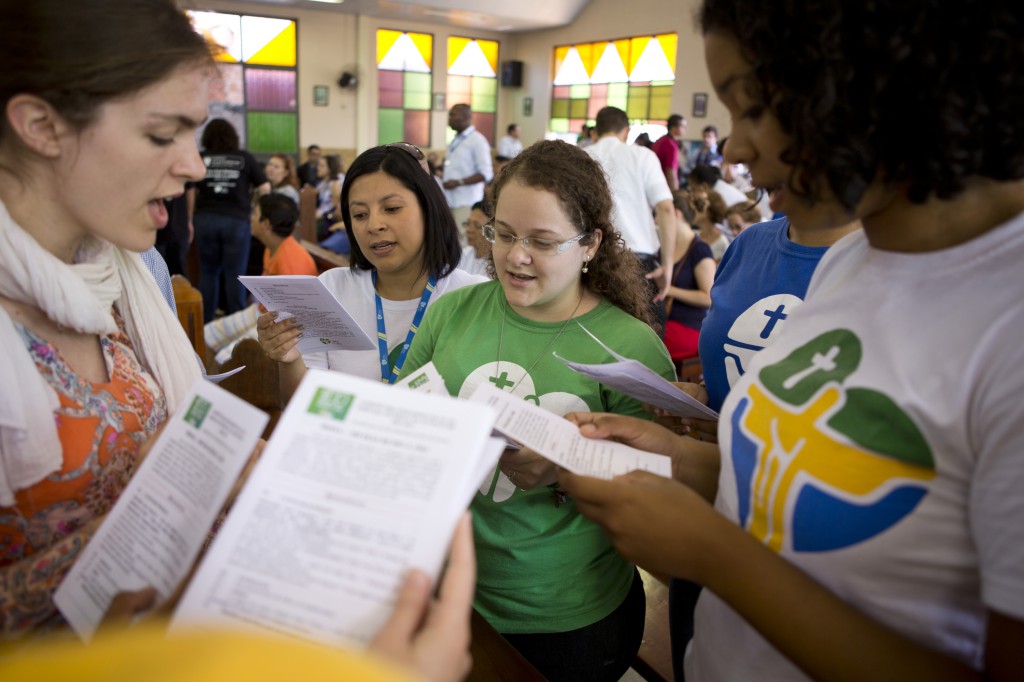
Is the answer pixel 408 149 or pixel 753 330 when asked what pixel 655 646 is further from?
pixel 408 149

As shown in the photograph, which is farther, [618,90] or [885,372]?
[618,90]

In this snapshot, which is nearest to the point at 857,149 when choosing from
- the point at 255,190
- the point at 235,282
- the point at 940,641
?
the point at 940,641

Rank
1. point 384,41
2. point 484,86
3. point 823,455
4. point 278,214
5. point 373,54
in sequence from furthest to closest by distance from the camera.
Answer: point 484,86
point 384,41
point 373,54
point 278,214
point 823,455

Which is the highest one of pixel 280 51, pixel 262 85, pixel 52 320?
pixel 280 51

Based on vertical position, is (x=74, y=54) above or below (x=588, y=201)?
above

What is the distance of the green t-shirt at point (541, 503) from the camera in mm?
1474

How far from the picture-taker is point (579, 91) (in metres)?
14.7

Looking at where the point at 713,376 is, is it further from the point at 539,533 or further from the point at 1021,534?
the point at 1021,534

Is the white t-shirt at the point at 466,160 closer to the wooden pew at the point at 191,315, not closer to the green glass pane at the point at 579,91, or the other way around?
the wooden pew at the point at 191,315

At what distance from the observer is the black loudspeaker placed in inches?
611

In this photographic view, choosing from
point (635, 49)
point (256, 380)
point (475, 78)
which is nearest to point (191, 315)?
point (256, 380)

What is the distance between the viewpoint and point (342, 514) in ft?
2.27

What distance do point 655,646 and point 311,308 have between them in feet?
4.57

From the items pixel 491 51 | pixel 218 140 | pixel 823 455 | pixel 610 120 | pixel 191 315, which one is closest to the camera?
pixel 823 455
